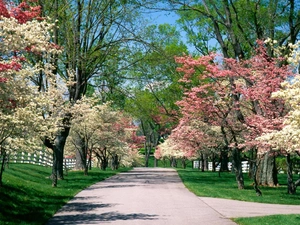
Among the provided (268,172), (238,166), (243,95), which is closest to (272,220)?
(243,95)

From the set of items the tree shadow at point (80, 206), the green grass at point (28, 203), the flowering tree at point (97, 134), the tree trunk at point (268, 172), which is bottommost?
the tree shadow at point (80, 206)

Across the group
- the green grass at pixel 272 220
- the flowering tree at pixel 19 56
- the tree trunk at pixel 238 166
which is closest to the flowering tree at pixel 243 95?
the tree trunk at pixel 238 166

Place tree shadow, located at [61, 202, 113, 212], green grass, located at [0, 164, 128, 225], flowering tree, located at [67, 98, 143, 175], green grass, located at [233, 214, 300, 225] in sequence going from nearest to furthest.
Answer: green grass, located at [0, 164, 128, 225] < green grass, located at [233, 214, 300, 225] < tree shadow, located at [61, 202, 113, 212] < flowering tree, located at [67, 98, 143, 175]

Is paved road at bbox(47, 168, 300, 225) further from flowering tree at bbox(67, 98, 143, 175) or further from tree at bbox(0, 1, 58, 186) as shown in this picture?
flowering tree at bbox(67, 98, 143, 175)

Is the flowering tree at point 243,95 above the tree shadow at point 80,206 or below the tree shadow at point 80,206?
above

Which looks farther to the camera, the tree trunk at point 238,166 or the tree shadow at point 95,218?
the tree trunk at point 238,166

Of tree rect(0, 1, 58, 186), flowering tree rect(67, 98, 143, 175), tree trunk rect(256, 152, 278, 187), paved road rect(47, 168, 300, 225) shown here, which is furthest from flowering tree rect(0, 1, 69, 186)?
tree trunk rect(256, 152, 278, 187)

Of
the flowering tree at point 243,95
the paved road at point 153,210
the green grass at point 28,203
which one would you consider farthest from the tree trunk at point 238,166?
the green grass at point 28,203

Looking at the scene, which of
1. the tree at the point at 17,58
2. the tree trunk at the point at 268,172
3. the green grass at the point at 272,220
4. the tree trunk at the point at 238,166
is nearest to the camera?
the tree at the point at 17,58

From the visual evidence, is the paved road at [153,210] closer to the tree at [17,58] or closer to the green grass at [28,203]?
the green grass at [28,203]

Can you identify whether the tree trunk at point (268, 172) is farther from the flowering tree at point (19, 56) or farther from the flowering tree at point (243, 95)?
the flowering tree at point (19, 56)

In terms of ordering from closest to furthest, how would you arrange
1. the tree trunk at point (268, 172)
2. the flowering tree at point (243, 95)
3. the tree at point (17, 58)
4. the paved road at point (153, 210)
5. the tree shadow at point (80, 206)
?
the tree at point (17, 58)
the paved road at point (153, 210)
the tree shadow at point (80, 206)
the flowering tree at point (243, 95)
the tree trunk at point (268, 172)

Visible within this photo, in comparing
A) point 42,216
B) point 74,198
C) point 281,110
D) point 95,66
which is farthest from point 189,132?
point 42,216

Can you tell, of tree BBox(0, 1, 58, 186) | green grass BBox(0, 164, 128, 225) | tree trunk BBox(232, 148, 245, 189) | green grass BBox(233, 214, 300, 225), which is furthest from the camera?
tree trunk BBox(232, 148, 245, 189)
